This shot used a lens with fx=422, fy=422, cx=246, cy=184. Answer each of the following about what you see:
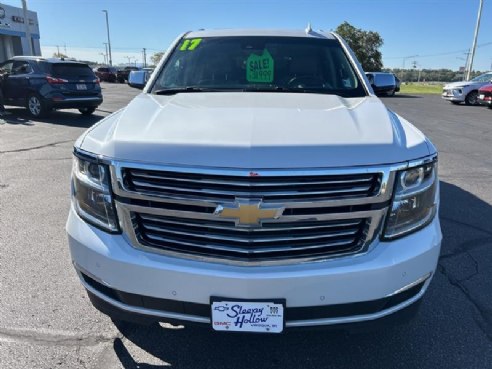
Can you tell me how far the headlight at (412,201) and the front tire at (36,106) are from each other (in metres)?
12.5

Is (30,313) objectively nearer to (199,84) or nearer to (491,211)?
(199,84)

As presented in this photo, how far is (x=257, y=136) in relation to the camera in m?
2.04

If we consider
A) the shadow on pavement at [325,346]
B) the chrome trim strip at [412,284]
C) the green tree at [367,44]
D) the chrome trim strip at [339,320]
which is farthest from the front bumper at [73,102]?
the green tree at [367,44]

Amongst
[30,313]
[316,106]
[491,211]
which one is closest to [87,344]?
[30,313]

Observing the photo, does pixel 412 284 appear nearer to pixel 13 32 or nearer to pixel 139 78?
pixel 139 78

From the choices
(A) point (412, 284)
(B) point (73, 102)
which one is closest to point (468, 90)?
(B) point (73, 102)

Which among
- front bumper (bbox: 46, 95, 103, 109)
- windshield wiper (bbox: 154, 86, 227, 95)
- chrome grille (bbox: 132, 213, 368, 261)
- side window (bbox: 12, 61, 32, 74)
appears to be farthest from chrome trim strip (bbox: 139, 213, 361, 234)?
side window (bbox: 12, 61, 32, 74)

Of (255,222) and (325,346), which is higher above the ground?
(255,222)

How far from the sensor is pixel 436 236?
2.21m

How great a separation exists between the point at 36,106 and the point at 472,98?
20.5 m

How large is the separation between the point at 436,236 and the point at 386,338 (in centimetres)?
85

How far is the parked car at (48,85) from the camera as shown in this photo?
40.3ft

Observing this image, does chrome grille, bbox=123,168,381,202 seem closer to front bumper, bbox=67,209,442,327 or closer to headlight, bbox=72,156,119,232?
headlight, bbox=72,156,119,232

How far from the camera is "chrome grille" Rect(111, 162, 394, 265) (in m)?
1.91
